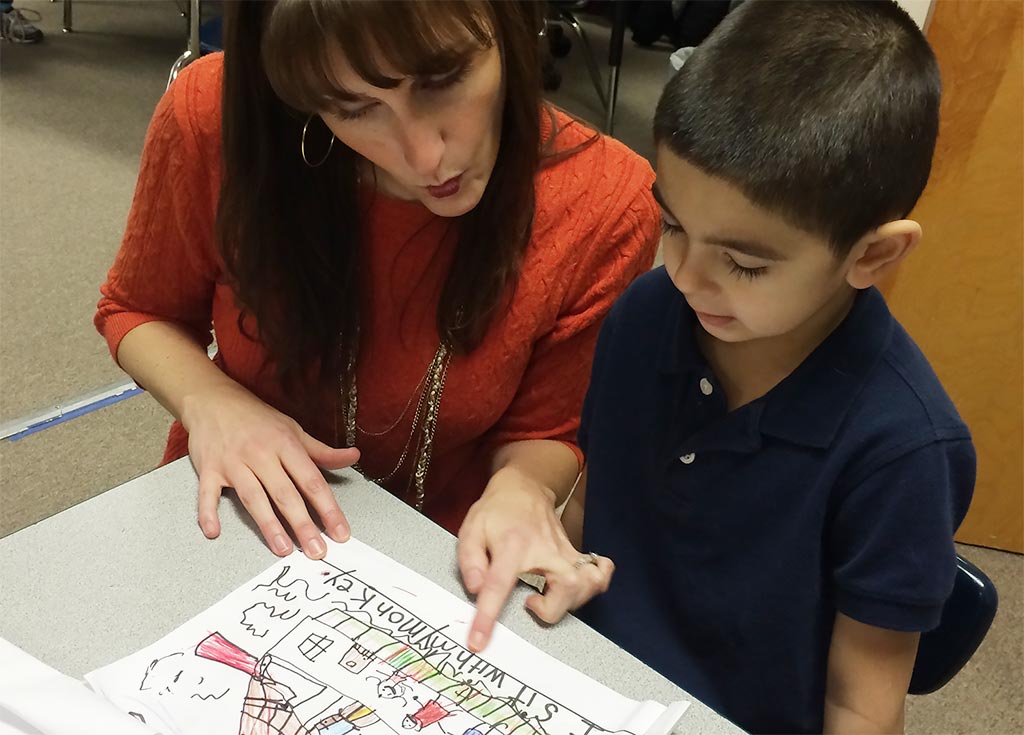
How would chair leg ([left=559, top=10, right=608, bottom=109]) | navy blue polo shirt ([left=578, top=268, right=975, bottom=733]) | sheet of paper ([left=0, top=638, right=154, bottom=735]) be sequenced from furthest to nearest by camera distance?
chair leg ([left=559, top=10, right=608, bottom=109]) → navy blue polo shirt ([left=578, top=268, right=975, bottom=733]) → sheet of paper ([left=0, top=638, right=154, bottom=735])

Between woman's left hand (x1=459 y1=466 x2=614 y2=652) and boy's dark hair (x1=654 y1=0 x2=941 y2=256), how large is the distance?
298 mm

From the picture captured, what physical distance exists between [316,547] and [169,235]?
387mm

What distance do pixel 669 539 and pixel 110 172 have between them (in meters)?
2.48

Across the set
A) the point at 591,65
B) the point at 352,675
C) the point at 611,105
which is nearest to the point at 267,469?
the point at 352,675

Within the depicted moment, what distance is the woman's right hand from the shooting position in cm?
71

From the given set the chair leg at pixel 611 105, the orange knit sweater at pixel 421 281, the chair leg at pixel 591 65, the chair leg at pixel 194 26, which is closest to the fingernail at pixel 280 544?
the orange knit sweater at pixel 421 281

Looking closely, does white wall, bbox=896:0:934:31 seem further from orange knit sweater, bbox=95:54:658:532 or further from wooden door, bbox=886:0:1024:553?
orange knit sweater, bbox=95:54:658:532

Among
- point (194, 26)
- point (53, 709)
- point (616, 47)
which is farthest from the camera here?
point (616, 47)

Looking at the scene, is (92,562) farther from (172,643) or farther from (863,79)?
(863,79)

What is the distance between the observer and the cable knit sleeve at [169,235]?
0.86 meters

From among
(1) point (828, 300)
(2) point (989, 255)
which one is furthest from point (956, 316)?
(1) point (828, 300)

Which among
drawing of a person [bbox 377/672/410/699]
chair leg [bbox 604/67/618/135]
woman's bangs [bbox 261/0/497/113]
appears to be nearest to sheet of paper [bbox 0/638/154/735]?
drawing of a person [bbox 377/672/410/699]

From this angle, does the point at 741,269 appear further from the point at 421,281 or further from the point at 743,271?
the point at 421,281

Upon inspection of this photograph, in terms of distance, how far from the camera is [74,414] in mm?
1896
